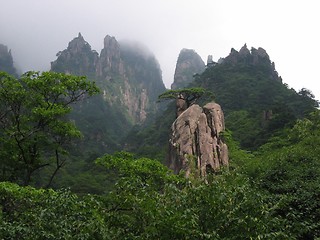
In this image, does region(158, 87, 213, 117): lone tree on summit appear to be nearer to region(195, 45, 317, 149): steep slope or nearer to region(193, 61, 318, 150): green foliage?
region(193, 61, 318, 150): green foliage

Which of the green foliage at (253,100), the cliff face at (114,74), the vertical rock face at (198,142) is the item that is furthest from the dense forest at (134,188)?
the cliff face at (114,74)

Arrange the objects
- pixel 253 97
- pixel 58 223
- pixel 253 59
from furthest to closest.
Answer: pixel 253 59, pixel 253 97, pixel 58 223

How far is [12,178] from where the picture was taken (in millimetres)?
17922

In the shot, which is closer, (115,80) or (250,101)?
(250,101)

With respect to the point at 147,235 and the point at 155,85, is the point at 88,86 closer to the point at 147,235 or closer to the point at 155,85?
the point at 147,235

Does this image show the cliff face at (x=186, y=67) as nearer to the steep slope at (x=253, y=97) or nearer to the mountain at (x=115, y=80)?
the mountain at (x=115, y=80)

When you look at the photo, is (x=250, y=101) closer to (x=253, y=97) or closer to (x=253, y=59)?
(x=253, y=97)

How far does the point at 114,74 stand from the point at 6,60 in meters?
36.0

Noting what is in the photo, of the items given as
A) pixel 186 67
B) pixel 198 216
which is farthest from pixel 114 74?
pixel 198 216

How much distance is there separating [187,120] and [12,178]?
1387cm

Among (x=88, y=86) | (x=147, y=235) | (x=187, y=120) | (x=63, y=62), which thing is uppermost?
(x=63, y=62)

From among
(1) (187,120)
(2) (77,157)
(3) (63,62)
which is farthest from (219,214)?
(3) (63,62)

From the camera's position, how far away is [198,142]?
26984mm

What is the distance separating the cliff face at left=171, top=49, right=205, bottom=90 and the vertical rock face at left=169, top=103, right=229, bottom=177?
302 feet
